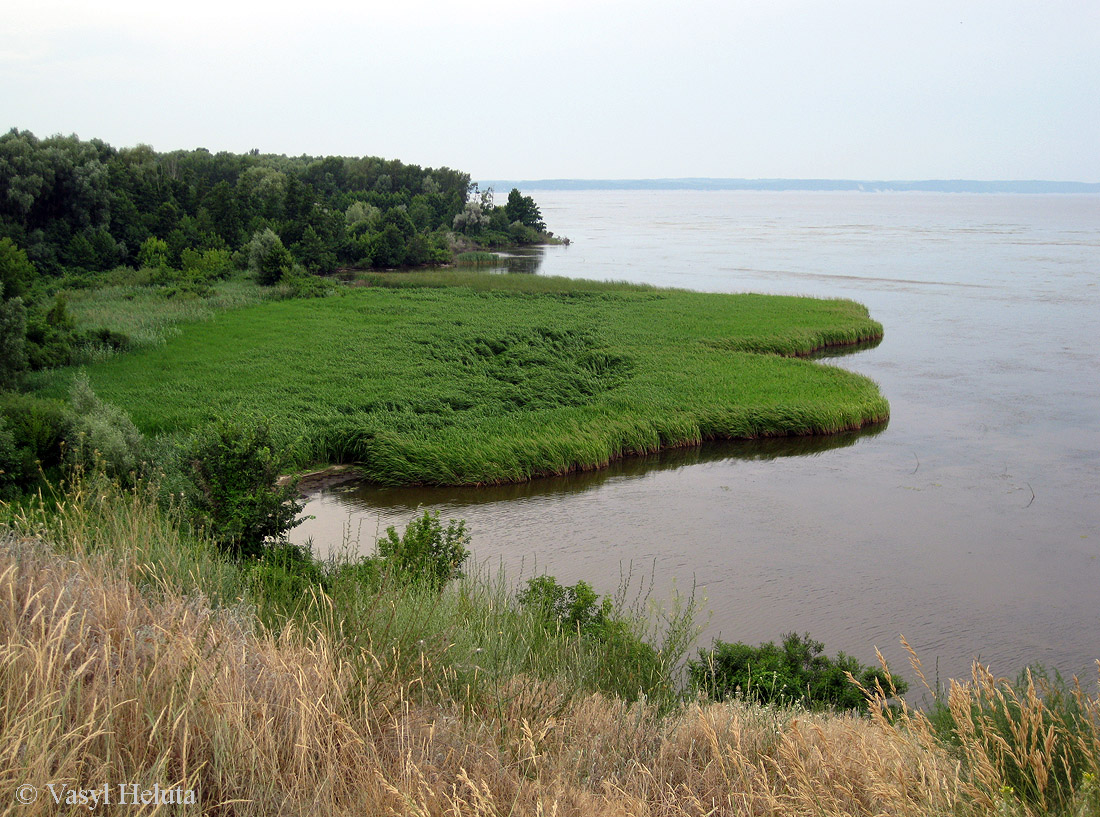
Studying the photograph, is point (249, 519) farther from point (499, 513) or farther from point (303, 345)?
point (303, 345)

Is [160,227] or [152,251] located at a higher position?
[160,227]

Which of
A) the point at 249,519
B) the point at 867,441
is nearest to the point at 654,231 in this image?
the point at 867,441

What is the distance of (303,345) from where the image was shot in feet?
71.9

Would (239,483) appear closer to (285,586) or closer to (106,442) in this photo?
(106,442)

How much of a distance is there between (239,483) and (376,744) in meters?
5.91

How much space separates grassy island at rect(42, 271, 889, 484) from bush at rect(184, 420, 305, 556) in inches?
96.5

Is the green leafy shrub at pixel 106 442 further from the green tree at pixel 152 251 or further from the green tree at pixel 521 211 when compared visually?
the green tree at pixel 521 211

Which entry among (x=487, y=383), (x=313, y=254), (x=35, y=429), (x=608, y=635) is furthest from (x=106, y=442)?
(x=313, y=254)

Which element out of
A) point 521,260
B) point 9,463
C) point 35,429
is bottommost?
point 9,463

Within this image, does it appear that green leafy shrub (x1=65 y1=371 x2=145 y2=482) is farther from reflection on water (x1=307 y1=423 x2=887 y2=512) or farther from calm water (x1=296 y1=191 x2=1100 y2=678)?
reflection on water (x1=307 y1=423 x2=887 y2=512)

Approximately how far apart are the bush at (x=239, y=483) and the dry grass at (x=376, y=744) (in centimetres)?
450

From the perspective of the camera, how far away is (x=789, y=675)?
6852 mm

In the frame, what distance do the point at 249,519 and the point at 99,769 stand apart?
6076mm

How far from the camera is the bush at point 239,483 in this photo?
8555 millimetres
